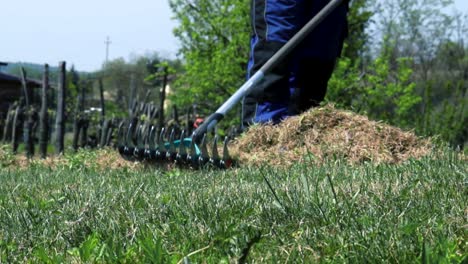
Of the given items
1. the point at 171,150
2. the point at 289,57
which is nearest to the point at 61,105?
the point at 289,57

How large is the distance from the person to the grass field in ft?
11.8

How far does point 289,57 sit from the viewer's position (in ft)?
24.3

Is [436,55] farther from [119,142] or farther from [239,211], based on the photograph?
[239,211]

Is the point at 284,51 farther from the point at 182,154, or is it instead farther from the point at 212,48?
the point at 212,48

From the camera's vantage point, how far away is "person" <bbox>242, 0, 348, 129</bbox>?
7.43 meters

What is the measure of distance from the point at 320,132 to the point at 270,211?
379 centimetres

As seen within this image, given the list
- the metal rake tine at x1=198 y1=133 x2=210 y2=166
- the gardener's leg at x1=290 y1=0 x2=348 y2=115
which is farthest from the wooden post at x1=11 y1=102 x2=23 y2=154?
the metal rake tine at x1=198 y1=133 x2=210 y2=166

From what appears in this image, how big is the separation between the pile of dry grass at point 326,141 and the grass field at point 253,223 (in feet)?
6.91

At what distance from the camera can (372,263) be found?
1.97m

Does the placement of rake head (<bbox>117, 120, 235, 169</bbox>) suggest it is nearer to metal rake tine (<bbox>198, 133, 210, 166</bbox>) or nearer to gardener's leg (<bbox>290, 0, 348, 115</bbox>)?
metal rake tine (<bbox>198, 133, 210, 166</bbox>)

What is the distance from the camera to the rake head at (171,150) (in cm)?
599

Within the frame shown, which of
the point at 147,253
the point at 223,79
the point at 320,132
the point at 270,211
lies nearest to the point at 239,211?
the point at 270,211

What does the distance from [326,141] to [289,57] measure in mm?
1355

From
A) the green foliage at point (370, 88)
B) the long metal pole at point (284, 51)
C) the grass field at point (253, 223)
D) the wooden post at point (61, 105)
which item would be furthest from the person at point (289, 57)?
the green foliage at point (370, 88)
